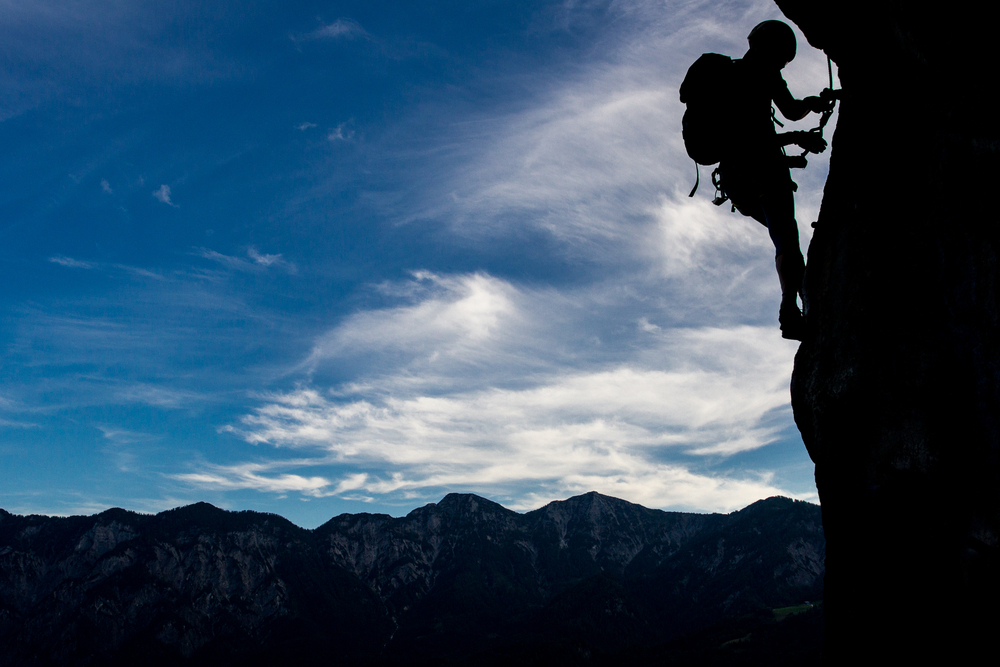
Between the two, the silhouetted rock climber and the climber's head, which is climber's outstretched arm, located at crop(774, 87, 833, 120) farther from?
the climber's head

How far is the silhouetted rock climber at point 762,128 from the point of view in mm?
6535

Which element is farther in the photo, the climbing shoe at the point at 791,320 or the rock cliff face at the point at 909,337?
the climbing shoe at the point at 791,320

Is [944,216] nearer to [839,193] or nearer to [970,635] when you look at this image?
[839,193]

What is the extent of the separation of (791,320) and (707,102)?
9.33 feet

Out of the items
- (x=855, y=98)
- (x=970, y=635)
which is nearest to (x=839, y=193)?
(x=855, y=98)

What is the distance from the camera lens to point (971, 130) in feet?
14.3

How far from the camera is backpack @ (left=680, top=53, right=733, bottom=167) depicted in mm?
6629

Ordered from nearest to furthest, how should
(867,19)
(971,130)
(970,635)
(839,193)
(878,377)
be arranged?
(970,635) < (971,130) < (878,377) < (867,19) < (839,193)

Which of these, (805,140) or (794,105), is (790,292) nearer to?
(805,140)

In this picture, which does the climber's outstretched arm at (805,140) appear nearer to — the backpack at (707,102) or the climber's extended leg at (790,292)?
the backpack at (707,102)

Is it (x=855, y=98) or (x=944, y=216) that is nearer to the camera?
(x=944, y=216)

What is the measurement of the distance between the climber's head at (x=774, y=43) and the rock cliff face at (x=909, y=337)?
29 centimetres

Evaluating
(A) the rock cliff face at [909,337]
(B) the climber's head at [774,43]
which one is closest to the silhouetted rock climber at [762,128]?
(B) the climber's head at [774,43]

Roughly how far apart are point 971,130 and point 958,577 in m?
3.45
